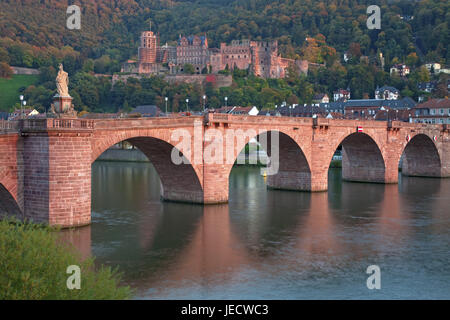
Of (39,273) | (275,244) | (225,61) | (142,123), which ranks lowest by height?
(275,244)

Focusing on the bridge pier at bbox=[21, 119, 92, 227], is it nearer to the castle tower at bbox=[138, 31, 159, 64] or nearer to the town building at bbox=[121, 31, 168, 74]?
the town building at bbox=[121, 31, 168, 74]

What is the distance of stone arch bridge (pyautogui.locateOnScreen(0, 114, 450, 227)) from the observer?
960 inches

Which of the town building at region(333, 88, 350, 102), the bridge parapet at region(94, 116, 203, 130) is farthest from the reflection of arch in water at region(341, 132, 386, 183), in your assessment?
the town building at region(333, 88, 350, 102)

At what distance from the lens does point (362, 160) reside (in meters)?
49.3

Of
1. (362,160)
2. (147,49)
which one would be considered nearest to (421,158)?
(362,160)

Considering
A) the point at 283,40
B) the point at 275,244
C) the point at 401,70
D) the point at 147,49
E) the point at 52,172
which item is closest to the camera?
the point at 52,172

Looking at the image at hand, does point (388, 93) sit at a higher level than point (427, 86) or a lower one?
lower

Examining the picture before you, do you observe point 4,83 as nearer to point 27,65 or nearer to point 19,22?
point 27,65

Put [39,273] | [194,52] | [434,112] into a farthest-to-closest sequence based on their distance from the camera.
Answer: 1. [194,52]
2. [434,112]
3. [39,273]

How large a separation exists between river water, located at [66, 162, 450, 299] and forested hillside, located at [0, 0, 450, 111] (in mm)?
80145

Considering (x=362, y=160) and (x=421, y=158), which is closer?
(x=362, y=160)

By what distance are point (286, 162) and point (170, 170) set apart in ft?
35.4

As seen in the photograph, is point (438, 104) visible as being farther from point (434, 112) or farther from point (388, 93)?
point (388, 93)

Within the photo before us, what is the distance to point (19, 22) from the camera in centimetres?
15362
